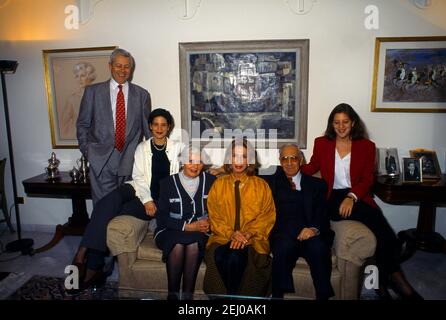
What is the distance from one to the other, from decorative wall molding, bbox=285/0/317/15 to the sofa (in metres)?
2.03

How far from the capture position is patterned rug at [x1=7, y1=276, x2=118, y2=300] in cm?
198

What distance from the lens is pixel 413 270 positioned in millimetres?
2994

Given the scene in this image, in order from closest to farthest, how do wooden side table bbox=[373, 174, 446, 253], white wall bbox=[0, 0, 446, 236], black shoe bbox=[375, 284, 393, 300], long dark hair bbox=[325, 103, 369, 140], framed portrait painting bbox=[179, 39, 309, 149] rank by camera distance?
black shoe bbox=[375, 284, 393, 300], long dark hair bbox=[325, 103, 369, 140], wooden side table bbox=[373, 174, 446, 253], white wall bbox=[0, 0, 446, 236], framed portrait painting bbox=[179, 39, 309, 149]

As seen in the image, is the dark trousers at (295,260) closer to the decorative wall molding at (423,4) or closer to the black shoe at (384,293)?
the black shoe at (384,293)

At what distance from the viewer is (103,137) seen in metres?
3.01

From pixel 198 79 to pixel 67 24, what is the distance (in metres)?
1.53

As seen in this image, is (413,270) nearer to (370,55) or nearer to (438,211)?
(438,211)

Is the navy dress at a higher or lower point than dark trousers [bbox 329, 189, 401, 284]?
higher

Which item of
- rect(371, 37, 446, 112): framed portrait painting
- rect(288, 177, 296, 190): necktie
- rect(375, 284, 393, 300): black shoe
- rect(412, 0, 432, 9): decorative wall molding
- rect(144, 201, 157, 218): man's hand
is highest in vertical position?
rect(412, 0, 432, 9): decorative wall molding

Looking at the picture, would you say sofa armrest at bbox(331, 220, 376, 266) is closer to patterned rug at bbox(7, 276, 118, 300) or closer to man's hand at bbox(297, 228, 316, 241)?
man's hand at bbox(297, 228, 316, 241)

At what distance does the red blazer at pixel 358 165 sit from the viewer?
276 centimetres

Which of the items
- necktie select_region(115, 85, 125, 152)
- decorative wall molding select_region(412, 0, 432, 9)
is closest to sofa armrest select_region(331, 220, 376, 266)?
necktie select_region(115, 85, 125, 152)

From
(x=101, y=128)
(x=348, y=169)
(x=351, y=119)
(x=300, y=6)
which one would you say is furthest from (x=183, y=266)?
(x=300, y=6)

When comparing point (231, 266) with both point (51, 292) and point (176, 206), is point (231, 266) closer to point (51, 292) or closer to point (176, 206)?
point (176, 206)
